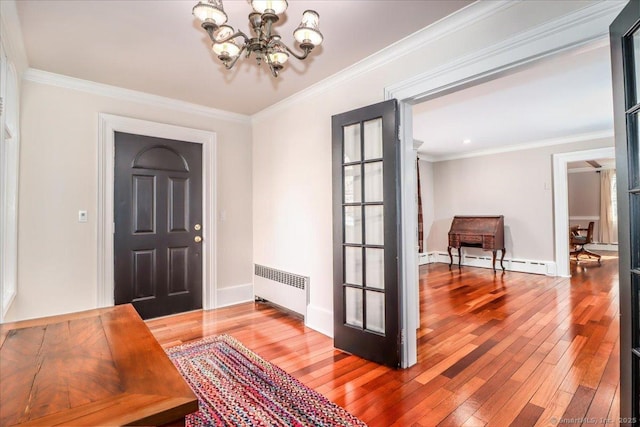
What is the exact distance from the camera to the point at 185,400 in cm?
82

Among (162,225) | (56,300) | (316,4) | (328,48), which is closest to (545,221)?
(328,48)

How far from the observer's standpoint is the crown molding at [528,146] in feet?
16.6

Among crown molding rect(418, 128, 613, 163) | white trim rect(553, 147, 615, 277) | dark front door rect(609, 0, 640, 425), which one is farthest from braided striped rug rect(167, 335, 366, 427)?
crown molding rect(418, 128, 613, 163)

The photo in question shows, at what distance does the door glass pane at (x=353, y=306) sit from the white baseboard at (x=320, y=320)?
0.36m

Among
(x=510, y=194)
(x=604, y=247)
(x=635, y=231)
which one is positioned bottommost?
(x=604, y=247)

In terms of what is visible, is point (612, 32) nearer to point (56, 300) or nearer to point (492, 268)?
point (56, 300)

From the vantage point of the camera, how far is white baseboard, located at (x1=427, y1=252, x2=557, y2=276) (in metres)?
5.60

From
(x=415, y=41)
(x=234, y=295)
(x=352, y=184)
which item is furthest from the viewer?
(x=234, y=295)

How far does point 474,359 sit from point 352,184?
168 centimetres

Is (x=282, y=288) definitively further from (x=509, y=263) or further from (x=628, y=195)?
(x=509, y=263)

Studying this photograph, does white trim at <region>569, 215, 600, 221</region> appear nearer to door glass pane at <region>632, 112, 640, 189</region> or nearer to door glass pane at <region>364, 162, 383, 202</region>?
door glass pane at <region>364, 162, 383, 202</region>

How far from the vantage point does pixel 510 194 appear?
20.0ft

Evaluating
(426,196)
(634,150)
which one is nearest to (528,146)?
(426,196)

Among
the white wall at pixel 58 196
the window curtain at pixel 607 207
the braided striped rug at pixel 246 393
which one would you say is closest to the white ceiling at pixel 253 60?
the white wall at pixel 58 196
